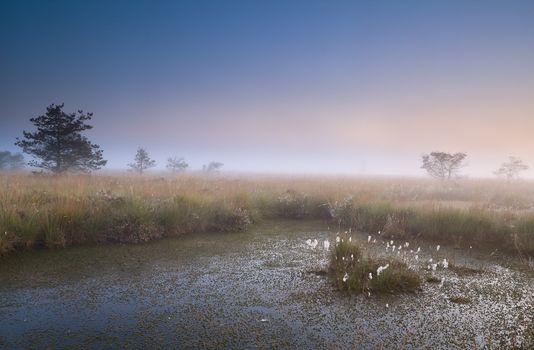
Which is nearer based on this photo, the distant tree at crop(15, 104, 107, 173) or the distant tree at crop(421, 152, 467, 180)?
the distant tree at crop(15, 104, 107, 173)

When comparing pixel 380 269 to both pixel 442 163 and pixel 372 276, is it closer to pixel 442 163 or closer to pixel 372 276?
pixel 372 276

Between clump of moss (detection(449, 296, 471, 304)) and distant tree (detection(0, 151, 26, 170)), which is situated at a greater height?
distant tree (detection(0, 151, 26, 170))

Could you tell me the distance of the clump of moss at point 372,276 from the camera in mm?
4855

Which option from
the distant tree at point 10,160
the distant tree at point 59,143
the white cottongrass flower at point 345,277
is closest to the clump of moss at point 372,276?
the white cottongrass flower at point 345,277

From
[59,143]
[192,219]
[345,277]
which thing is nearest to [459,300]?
[345,277]

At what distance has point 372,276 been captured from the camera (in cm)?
511

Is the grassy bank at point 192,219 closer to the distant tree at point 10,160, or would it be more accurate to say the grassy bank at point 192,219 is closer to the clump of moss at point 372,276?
the clump of moss at point 372,276

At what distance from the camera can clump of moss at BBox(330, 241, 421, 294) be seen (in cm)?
486

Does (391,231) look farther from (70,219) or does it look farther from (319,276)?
(70,219)

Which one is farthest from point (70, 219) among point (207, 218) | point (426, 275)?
point (426, 275)

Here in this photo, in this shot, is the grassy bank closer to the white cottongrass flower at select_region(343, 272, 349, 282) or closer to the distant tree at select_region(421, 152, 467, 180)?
the white cottongrass flower at select_region(343, 272, 349, 282)

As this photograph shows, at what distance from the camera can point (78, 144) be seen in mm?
19859

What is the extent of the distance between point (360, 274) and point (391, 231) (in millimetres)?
3810

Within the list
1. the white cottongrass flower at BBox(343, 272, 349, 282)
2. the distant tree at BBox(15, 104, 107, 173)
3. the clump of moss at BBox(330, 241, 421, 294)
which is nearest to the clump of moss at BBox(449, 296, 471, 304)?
the clump of moss at BBox(330, 241, 421, 294)
